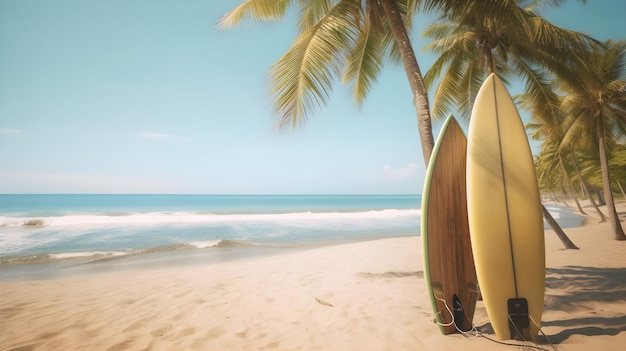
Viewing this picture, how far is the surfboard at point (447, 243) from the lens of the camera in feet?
8.00

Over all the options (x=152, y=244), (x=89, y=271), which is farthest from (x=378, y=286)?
(x=152, y=244)

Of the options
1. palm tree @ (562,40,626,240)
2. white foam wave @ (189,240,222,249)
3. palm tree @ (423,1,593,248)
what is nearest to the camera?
palm tree @ (423,1,593,248)

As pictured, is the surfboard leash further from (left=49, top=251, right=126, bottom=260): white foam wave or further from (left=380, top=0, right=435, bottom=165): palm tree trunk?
(left=49, top=251, right=126, bottom=260): white foam wave

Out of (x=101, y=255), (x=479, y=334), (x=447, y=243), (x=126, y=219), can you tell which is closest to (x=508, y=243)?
(x=447, y=243)

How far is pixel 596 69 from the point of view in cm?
499

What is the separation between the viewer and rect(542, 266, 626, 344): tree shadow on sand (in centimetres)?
242

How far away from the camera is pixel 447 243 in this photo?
2486 mm

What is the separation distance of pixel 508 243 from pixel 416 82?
2.09m

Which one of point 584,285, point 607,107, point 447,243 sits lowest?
point 584,285

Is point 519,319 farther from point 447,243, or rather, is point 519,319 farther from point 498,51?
point 498,51

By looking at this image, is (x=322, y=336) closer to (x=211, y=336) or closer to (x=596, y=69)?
(x=211, y=336)

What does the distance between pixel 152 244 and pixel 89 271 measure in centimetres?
322

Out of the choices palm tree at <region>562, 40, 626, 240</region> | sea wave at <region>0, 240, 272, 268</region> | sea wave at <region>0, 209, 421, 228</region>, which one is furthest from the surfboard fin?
sea wave at <region>0, 209, 421, 228</region>

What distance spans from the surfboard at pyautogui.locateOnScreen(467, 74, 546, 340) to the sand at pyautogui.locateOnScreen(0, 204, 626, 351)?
8.5 inches
